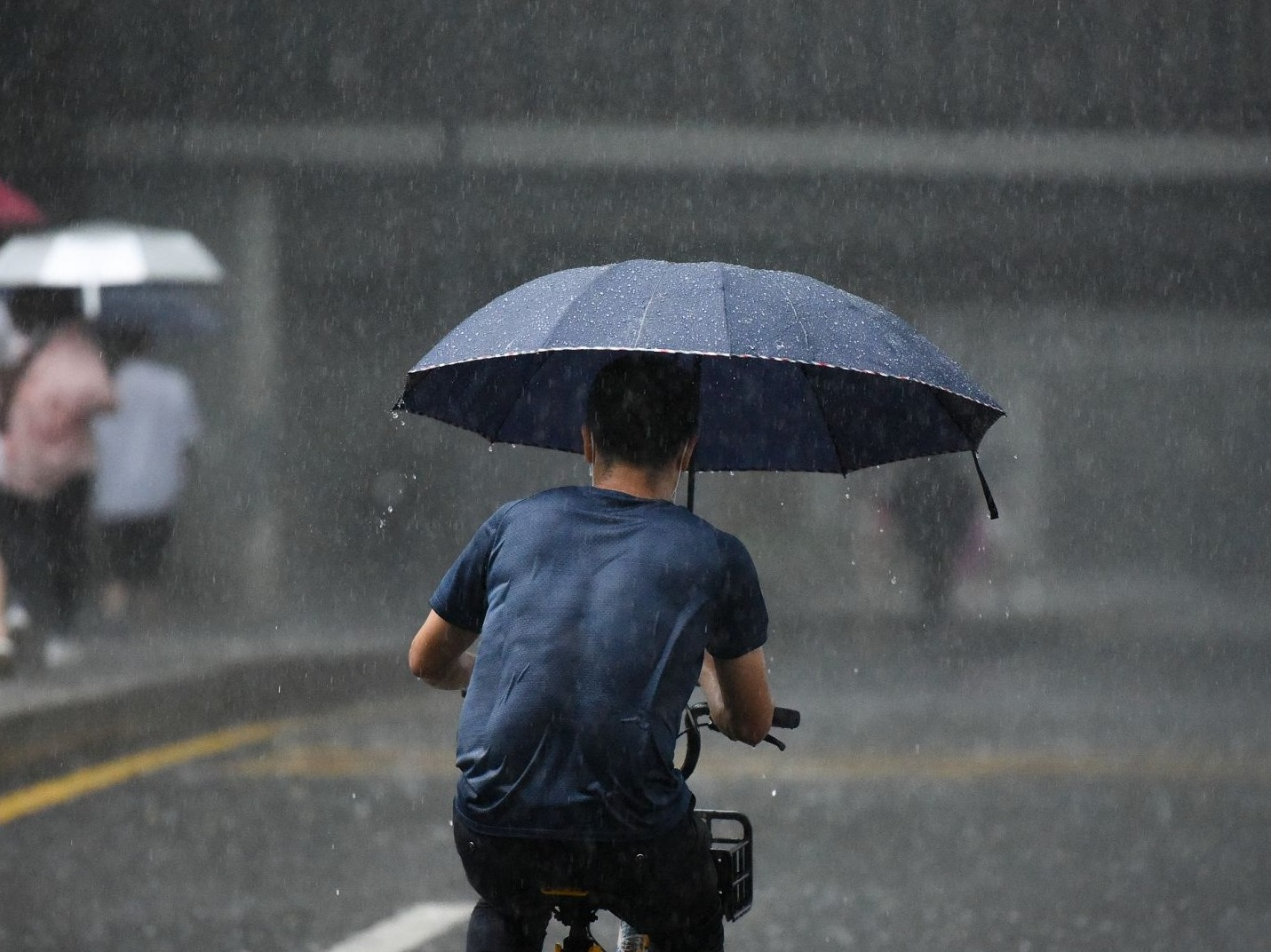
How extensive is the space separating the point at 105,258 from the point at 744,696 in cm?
1127

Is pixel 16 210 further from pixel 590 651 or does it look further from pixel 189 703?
pixel 590 651

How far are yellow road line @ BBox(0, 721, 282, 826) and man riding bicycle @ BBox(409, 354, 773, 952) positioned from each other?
470cm

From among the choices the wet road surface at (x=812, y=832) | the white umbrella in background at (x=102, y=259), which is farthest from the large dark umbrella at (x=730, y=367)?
the white umbrella in background at (x=102, y=259)

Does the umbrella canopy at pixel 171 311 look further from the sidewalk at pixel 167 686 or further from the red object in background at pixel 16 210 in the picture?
the sidewalk at pixel 167 686

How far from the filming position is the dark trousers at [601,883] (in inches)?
94.6

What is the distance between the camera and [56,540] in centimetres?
1004

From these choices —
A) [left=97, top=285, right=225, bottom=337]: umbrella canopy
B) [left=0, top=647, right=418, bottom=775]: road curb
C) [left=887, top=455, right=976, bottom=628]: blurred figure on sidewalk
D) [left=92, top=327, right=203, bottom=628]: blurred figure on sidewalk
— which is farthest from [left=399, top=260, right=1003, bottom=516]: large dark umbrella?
[left=97, top=285, right=225, bottom=337]: umbrella canopy

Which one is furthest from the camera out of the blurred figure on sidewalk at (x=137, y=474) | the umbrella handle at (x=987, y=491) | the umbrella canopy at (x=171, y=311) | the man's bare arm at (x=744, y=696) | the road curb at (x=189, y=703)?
the umbrella canopy at (x=171, y=311)

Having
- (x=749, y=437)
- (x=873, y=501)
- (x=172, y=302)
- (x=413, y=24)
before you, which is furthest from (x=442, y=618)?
(x=172, y=302)

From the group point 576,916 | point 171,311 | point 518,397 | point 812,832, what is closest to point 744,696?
point 576,916

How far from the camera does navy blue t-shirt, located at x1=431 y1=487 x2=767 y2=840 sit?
7.86 ft

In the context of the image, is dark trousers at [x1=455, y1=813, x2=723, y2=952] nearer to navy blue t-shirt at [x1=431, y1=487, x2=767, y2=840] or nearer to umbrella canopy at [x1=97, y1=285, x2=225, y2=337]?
navy blue t-shirt at [x1=431, y1=487, x2=767, y2=840]

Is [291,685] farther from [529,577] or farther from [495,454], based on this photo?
[529,577]

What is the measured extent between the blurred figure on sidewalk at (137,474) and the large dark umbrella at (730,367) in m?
7.64
